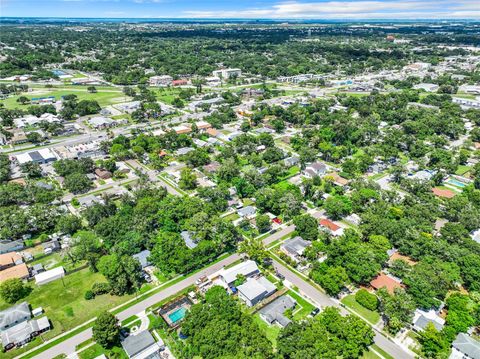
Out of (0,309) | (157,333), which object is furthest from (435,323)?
(0,309)

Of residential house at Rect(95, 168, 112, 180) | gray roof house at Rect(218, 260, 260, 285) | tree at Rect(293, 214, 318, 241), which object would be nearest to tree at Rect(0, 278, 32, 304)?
gray roof house at Rect(218, 260, 260, 285)

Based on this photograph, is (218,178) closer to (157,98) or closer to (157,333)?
(157,333)

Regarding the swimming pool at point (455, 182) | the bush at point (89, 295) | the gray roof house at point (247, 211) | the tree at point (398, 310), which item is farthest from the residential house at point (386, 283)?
the swimming pool at point (455, 182)

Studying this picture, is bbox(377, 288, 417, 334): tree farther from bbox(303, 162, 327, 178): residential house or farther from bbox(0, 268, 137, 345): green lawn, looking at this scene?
bbox(303, 162, 327, 178): residential house

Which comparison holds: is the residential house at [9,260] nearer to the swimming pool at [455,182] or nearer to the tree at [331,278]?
the tree at [331,278]

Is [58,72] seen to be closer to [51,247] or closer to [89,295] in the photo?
[51,247]

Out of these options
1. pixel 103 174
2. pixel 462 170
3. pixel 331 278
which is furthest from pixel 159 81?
pixel 331 278
